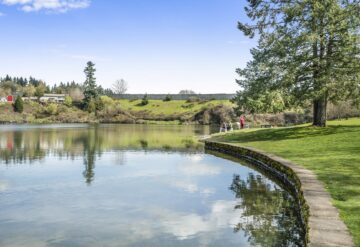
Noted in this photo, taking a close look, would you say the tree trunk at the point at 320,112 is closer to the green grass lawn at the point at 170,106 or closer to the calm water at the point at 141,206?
the calm water at the point at 141,206

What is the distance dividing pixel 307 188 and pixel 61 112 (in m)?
120

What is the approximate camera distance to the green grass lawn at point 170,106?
121625 millimetres

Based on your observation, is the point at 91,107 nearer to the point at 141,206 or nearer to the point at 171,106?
the point at 171,106

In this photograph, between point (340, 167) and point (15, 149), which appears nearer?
point (340, 167)

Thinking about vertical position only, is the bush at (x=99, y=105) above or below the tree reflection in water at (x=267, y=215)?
above

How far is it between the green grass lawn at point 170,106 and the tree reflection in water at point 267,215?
326 ft

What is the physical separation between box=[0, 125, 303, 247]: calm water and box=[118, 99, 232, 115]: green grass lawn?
95.5 m

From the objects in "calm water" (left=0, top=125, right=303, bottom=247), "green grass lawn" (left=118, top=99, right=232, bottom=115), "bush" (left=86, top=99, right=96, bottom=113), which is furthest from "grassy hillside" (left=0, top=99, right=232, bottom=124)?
"calm water" (left=0, top=125, right=303, bottom=247)

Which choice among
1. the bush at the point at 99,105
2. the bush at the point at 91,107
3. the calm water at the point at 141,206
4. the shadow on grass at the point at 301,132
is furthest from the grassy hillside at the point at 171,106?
the calm water at the point at 141,206

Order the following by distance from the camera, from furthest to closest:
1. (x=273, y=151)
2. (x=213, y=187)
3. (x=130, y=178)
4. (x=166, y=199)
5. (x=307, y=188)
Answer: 1. (x=273, y=151)
2. (x=130, y=178)
3. (x=213, y=187)
4. (x=166, y=199)
5. (x=307, y=188)

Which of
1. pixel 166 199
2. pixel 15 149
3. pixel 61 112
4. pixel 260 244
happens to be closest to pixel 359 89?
pixel 166 199

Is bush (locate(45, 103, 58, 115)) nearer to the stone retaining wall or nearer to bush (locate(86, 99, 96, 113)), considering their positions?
bush (locate(86, 99, 96, 113))

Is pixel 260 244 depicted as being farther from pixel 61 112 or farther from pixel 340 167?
pixel 61 112

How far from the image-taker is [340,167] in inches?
760
